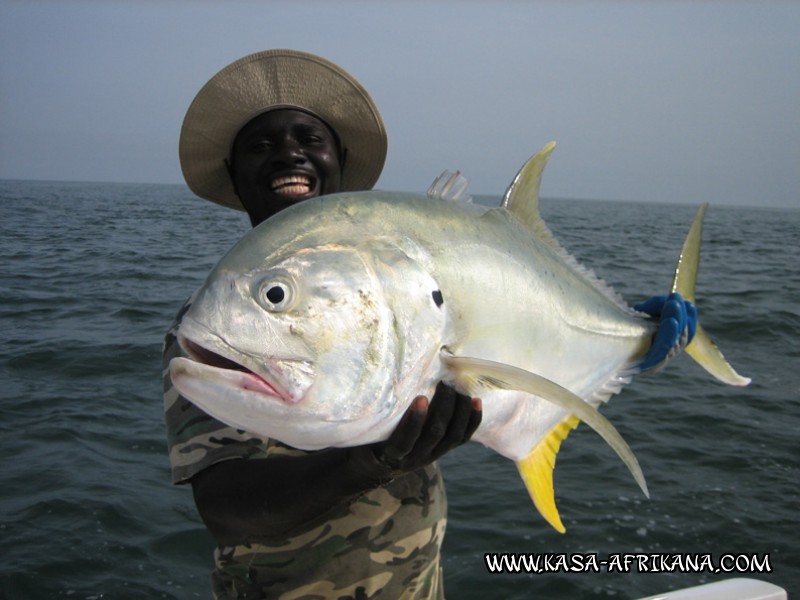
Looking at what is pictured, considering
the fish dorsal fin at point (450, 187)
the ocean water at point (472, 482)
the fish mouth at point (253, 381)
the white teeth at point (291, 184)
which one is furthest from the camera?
the ocean water at point (472, 482)

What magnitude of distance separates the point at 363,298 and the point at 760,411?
6.62 metres

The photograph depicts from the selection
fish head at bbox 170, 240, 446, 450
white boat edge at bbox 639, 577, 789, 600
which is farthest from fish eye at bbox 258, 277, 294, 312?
white boat edge at bbox 639, 577, 789, 600

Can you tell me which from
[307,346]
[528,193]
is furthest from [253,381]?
[528,193]

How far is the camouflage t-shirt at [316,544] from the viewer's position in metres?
1.75

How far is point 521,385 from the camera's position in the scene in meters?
1.39

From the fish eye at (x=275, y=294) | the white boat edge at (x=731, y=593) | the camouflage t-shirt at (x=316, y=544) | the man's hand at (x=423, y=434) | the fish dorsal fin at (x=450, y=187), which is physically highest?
the fish dorsal fin at (x=450, y=187)

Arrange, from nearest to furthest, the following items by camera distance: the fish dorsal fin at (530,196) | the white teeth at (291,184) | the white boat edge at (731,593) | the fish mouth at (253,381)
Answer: the fish mouth at (253,381) → the fish dorsal fin at (530,196) → the white teeth at (291,184) → the white boat edge at (731,593)

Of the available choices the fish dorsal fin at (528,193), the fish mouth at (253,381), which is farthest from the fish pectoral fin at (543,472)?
the fish mouth at (253,381)

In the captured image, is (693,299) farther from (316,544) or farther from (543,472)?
(316,544)

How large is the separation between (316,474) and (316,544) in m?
0.41

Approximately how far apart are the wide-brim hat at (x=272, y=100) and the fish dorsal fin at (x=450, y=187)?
939 millimetres

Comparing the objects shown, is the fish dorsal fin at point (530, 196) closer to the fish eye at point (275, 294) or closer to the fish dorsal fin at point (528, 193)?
the fish dorsal fin at point (528, 193)

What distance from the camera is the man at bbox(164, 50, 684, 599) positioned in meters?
1.54

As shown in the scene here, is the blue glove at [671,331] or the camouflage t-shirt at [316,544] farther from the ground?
the blue glove at [671,331]
